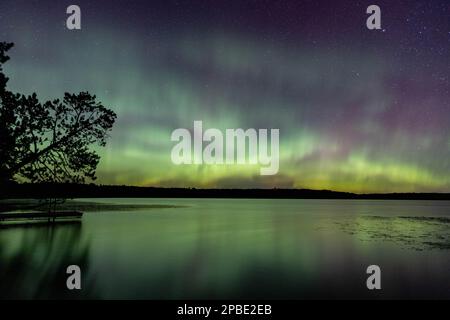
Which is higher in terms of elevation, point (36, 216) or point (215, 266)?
point (36, 216)

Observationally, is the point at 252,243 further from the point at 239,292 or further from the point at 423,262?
the point at 239,292

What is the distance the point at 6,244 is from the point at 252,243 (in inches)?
781

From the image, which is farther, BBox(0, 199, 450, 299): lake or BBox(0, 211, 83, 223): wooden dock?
BBox(0, 211, 83, 223): wooden dock

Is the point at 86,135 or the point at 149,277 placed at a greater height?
the point at 86,135

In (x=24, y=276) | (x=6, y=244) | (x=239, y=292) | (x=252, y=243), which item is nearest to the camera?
(x=239, y=292)

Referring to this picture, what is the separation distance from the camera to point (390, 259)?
2584 centimetres

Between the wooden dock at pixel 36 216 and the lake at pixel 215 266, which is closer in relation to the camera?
the lake at pixel 215 266

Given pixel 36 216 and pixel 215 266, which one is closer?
pixel 215 266

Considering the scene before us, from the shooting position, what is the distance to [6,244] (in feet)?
90.1
